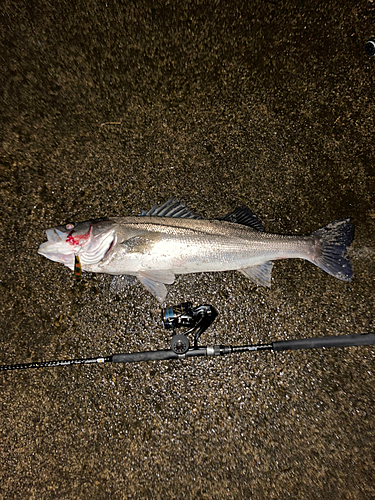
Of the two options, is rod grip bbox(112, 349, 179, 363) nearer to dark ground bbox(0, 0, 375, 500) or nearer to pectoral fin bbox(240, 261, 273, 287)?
dark ground bbox(0, 0, 375, 500)

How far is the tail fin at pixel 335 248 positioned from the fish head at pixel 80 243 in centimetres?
167

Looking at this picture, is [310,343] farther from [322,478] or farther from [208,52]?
[208,52]

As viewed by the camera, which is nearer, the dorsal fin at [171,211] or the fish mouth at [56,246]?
the fish mouth at [56,246]

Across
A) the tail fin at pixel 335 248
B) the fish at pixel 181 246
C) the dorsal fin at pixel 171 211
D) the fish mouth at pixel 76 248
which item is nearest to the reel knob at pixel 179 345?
the fish at pixel 181 246

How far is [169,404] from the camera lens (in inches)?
83.2

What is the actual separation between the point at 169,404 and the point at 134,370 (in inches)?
15.6

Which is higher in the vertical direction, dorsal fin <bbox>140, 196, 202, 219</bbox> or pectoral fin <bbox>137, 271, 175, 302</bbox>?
dorsal fin <bbox>140, 196, 202, 219</bbox>

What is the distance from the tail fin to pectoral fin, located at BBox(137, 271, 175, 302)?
3.93ft

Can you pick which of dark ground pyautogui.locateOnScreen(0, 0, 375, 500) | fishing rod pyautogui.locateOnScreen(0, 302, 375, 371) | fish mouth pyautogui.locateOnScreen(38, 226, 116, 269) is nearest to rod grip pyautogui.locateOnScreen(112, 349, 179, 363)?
fishing rod pyautogui.locateOnScreen(0, 302, 375, 371)

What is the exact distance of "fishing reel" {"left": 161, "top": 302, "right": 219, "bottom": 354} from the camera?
76.6 inches

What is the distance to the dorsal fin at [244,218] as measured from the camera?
213cm

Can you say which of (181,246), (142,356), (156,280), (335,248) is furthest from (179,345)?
(335,248)

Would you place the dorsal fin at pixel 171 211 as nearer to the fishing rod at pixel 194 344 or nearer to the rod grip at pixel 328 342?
the fishing rod at pixel 194 344

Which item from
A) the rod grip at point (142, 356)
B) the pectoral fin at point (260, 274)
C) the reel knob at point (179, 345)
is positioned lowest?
the rod grip at point (142, 356)
